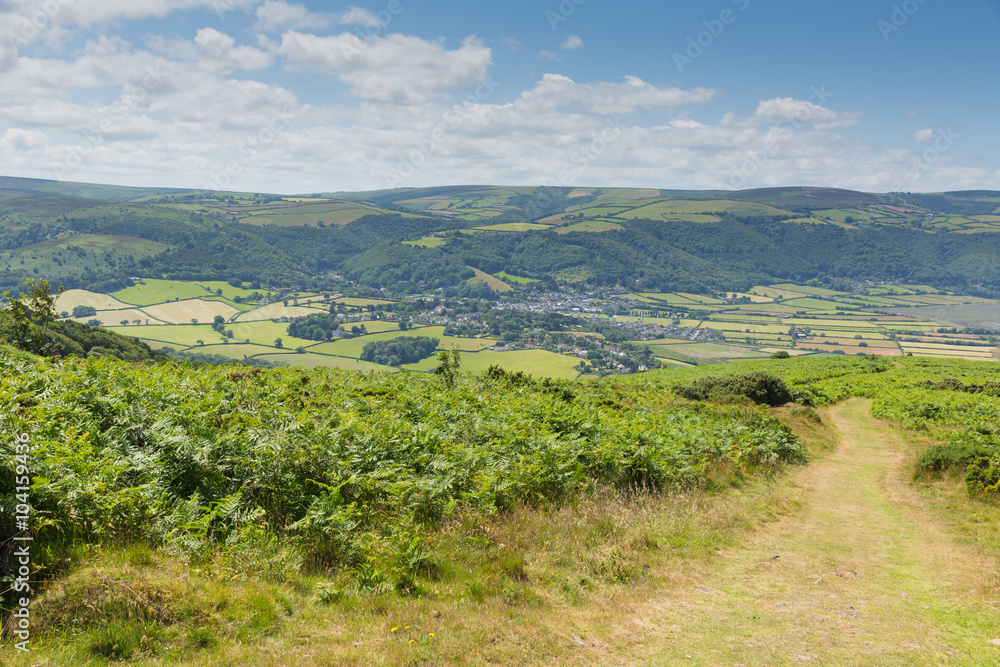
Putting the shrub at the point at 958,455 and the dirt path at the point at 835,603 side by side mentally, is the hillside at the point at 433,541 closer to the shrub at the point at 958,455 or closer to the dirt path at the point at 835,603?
the dirt path at the point at 835,603

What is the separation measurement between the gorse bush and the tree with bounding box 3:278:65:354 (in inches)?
517

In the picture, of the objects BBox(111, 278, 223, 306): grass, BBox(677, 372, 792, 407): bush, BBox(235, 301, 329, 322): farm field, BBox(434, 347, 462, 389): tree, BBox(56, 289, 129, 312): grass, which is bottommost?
BBox(235, 301, 329, 322): farm field

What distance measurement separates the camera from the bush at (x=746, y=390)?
1119 inches

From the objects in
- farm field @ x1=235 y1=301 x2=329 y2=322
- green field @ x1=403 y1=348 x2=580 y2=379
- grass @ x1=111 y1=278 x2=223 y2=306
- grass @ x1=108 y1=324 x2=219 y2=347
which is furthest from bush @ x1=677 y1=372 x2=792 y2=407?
grass @ x1=111 y1=278 x2=223 y2=306

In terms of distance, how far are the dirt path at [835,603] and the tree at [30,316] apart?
27.5m

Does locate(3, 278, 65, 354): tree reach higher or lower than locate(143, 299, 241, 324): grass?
higher

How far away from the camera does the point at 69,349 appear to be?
3297cm

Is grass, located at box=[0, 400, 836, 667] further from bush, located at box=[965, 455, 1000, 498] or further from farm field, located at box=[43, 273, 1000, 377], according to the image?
farm field, located at box=[43, 273, 1000, 377]

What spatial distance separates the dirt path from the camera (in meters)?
6.02

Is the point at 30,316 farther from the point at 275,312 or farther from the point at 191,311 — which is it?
the point at 275,312

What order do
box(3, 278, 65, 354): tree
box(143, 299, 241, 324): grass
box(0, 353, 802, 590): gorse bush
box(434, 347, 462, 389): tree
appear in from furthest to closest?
1. box(143, 299, 241, 324): grass
2. box(434, 347, 462, 389): tree
3. box(3, 278, 65, 354): tree
4. box(0, 353, 802, 590): gorse bush

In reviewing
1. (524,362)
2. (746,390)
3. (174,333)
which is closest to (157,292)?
(174,333)

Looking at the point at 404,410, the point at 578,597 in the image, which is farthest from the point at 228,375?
the point at 578,597

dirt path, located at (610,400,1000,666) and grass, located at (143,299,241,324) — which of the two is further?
grass, located at (143,299,241,324)
